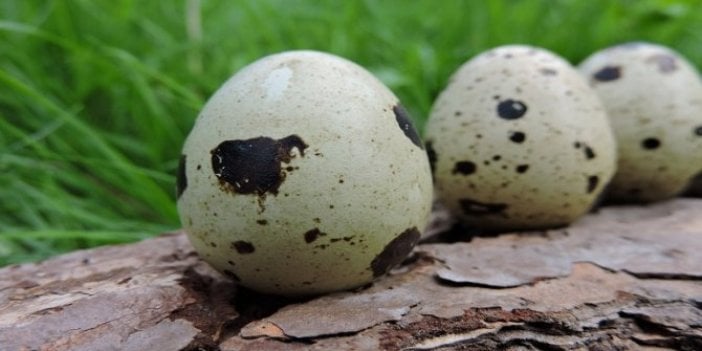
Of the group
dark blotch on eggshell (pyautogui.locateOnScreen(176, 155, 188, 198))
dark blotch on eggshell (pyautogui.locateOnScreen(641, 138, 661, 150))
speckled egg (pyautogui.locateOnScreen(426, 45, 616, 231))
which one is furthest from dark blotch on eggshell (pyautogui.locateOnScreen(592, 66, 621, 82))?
dark blotch on eggshell (pyautogui.locateOnScreen(176, 155, 188, 198))

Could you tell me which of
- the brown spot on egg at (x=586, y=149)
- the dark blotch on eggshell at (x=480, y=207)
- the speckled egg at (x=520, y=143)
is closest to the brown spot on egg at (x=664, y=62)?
the speckled egg at (x=520, y=143)

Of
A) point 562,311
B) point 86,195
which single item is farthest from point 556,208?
point 86,195

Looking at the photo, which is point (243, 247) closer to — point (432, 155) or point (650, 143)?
point (432, 155)

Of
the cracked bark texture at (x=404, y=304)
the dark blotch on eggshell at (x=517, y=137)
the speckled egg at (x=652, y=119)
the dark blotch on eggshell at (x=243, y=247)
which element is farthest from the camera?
the speckled egg at (x=652, y=119)

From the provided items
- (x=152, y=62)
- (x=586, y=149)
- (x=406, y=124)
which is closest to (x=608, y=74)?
(x=586, y=149)

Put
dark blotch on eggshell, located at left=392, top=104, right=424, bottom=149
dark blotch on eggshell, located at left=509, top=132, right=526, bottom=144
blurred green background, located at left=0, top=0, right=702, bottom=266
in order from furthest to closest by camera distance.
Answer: blurred green background, located at left=0, top=0, right=702, bottom=266, dark blotch on eggshell, located at left=509, top=132, right=526, bottom=144, dark blotch on eggshell, located at left=392, top=104, right=424, bottom=149

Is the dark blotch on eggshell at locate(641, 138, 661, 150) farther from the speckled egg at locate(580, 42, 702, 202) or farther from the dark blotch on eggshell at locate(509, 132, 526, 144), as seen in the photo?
the dark blotch on eggshell at locate(509, 132, 526, 144)

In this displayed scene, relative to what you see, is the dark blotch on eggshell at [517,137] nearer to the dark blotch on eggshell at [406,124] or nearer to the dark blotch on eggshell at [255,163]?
the dark blotch on eggshell at [406,124]
